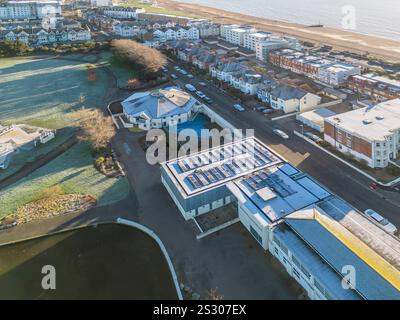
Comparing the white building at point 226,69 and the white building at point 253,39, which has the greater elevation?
the white building at point 253,39

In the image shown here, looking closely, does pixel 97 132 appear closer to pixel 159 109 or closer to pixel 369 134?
pixel 159 109

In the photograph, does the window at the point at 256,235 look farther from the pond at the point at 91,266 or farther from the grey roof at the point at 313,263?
Result: the pond at the point at 91,266

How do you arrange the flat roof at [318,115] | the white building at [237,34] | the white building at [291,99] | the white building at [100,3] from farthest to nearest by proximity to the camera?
the white building at [100,3], the white building at [237,34], the white building at [291,99], the flat roof at [318,115]

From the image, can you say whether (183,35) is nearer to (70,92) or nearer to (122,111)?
(70,92)

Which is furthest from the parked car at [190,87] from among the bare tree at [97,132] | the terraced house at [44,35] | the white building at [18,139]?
the terraced house at [44,35]

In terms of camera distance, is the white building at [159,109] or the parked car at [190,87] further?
the parked car at [190,87]

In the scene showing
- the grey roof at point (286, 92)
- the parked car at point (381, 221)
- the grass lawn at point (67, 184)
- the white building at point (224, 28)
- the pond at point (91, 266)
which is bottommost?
the pond at point (91, 266)
